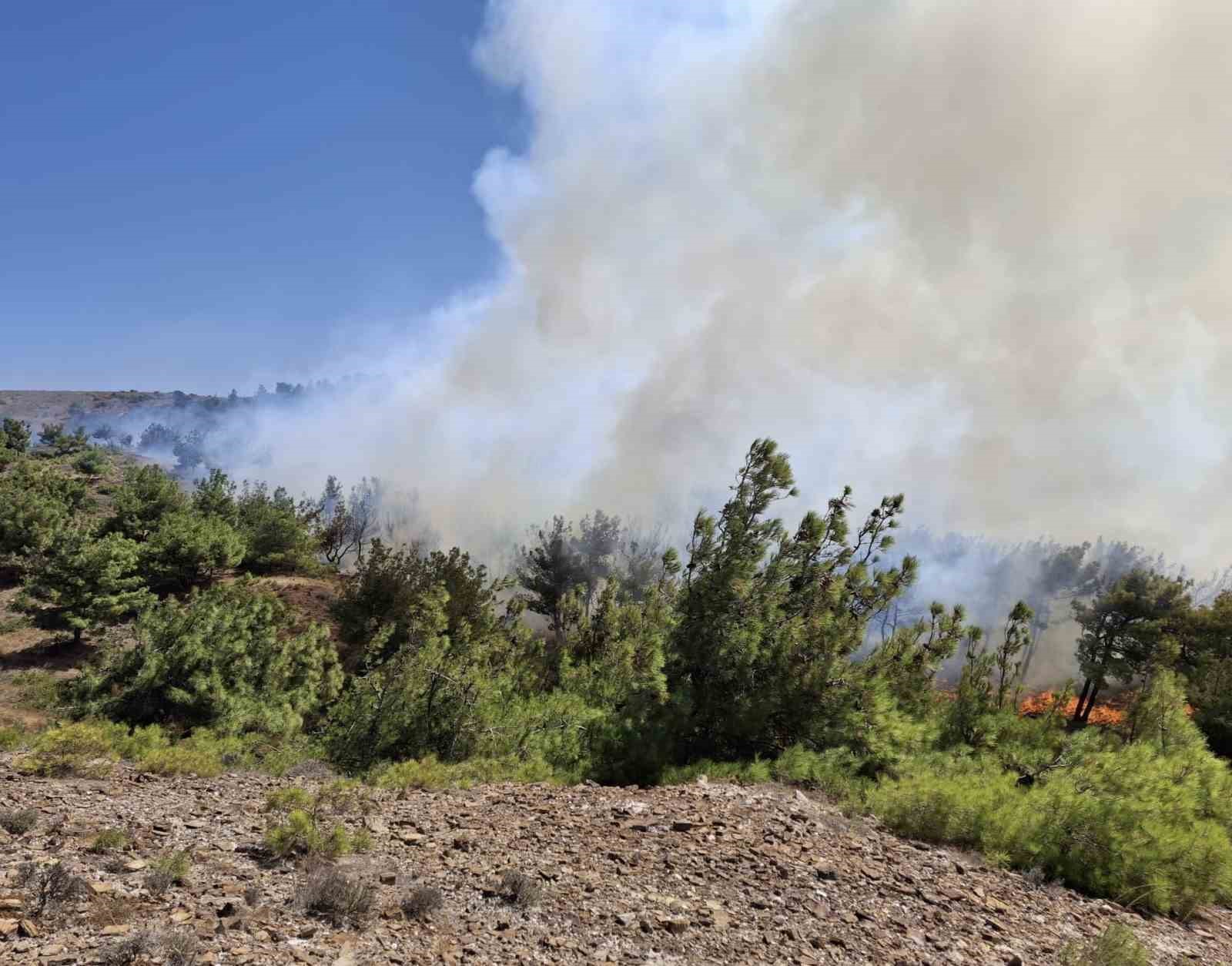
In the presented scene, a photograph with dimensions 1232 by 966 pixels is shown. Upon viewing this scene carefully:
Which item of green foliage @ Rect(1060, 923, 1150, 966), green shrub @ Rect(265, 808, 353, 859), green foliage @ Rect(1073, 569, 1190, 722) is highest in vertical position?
green foliage @ Rect(1073, 569, 1190, 722)

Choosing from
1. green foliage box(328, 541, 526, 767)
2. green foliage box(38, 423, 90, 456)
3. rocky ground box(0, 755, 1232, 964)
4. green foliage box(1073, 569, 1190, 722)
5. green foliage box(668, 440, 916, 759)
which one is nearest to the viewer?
rocky ground box(0, 755, 1232, 964)

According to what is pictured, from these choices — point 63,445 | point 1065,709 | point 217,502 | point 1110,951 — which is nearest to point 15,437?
point 63,445

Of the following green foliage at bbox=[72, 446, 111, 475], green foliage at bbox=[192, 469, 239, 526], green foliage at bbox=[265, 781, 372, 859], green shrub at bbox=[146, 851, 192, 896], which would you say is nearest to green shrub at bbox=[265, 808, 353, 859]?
green foliage at bbox=[265, 781, 372, 859]

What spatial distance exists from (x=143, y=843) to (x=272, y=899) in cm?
154

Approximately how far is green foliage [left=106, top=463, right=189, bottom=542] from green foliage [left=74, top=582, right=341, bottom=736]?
13470 mm

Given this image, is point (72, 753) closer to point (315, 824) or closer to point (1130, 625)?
point (315, 824)

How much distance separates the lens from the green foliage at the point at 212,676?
12766 mm

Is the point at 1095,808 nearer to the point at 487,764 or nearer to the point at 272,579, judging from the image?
the point at 487,764

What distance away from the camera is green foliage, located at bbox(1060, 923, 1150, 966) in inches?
190

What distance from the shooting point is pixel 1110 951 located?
4902mm

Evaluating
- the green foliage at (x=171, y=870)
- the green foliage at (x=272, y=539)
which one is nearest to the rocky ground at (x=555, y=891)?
the green foliage at (x=171, y=870)

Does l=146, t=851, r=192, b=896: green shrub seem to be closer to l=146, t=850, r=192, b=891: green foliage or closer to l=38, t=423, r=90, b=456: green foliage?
l=146, t=850, r=192, b=891: green foliage

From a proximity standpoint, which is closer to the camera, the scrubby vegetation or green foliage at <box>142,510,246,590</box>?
the scrubby vegetation

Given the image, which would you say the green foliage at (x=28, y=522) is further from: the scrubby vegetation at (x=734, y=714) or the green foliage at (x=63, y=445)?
the green foliage at (x=63, y=445)
